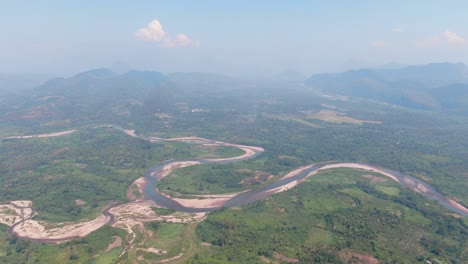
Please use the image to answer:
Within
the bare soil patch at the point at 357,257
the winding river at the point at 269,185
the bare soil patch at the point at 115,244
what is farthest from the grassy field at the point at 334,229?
the bare soil patch at the point at 115,244

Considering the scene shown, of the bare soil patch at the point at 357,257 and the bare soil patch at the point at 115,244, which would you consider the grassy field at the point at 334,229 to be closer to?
the bare soil patch at the point at 357,257

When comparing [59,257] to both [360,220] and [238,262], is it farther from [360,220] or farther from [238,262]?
[360,220]

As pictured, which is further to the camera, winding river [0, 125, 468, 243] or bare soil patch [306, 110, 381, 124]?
bare soil patch [306, 110, 381, 124]

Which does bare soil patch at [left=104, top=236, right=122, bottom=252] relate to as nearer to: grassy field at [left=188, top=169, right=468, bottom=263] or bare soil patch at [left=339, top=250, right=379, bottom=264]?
grassy field at [left=188, top=169, right=468, bottom=263]

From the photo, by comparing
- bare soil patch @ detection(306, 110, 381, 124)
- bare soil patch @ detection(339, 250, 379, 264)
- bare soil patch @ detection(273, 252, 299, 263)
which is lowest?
bare soil patch @ detection(273, 252, 299, 263)

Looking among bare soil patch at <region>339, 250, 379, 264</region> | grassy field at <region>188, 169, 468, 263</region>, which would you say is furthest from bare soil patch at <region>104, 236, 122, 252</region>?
bare soil patch at <region>339, 250, 379, 264</region>

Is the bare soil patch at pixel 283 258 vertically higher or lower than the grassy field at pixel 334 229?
lower

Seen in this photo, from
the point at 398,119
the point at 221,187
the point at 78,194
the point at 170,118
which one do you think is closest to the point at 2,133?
the point at 170,118

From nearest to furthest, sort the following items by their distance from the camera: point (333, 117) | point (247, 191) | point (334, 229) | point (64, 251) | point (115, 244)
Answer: point (64, 251), point (115, 244), point (334, 229), point (247, 191), point (333, 117)

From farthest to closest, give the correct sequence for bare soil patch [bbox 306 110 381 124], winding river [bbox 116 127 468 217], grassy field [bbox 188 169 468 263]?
1. bare soil patch [bbox 306 110 381 124]
2. winding river [bbox 116 127 468 217]
3. grassy field [bbox 188 169 468 263]

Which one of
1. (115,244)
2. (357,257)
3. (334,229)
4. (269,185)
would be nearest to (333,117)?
(269,185)

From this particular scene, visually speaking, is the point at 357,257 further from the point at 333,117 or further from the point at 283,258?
the point at 333,117
